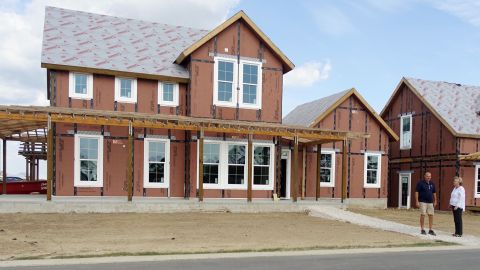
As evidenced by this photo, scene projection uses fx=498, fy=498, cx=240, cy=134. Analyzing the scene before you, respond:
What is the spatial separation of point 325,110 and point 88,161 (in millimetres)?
12474

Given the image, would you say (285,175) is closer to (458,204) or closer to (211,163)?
(211,163)

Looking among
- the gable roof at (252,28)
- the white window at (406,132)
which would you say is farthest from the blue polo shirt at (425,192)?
the white window at (406,132)

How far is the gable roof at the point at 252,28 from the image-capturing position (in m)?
22.1

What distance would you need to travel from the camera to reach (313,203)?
874 inches

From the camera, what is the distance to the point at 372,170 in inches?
1093

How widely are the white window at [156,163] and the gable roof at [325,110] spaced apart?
26.7ft

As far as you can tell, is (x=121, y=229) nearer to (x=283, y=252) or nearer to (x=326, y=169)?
(x=283, y=252)

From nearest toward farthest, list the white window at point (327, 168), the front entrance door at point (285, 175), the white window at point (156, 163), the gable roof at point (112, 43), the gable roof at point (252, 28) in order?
the gable roof at point (112, 43), the white window at point (156, 163), the gable roof at point (252, 28), the front entrance door at point (285, 175), the white window at point (327, 168)

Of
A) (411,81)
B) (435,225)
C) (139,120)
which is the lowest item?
(435,225)

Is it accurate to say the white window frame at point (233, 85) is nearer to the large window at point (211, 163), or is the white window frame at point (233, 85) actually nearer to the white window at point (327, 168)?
the large window at point (211, 163)

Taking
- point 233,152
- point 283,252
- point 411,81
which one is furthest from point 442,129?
point 283,252

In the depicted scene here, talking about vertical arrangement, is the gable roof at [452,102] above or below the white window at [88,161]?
above

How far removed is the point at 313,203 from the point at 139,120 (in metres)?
8.52

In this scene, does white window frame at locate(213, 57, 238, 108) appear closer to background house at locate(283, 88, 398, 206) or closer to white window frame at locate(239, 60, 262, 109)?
white window frame at locate(239, 60, 262, 109)
